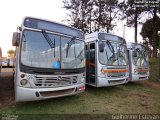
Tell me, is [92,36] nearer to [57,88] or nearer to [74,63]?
[74,63]

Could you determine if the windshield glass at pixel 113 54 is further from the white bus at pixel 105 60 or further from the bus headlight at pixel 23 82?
the bus headlight at pixel 23 82

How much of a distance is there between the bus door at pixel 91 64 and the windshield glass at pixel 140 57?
3.56m

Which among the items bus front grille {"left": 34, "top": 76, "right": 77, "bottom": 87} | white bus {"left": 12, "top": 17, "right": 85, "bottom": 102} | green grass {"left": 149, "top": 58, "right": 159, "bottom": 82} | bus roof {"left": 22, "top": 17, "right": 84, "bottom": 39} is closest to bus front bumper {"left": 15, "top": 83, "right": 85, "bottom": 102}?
white bus {"left": 12, "top": 17, "right": 85, "bottom": 102}

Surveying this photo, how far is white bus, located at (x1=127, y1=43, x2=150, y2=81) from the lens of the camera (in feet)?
36.8

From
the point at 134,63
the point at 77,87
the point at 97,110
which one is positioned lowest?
the point at 97,110

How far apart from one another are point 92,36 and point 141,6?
1397 cm

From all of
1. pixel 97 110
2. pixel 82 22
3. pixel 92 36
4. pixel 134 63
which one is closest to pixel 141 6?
pixel 82 22

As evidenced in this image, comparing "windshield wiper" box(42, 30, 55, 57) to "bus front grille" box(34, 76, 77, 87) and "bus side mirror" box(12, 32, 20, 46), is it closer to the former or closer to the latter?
"bus side mirror" box(12, 32, 20, 46)

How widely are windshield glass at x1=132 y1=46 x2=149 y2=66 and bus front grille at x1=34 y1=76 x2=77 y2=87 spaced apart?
5844 mm

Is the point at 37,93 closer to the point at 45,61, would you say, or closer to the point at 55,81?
the point at 55,81

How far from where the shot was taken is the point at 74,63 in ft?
23.0

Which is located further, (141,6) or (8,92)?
(141,6)

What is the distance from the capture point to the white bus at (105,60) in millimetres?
8359

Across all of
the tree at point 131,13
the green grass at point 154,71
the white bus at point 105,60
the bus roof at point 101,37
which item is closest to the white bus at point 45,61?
the white bus at point 105,60
